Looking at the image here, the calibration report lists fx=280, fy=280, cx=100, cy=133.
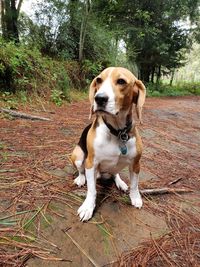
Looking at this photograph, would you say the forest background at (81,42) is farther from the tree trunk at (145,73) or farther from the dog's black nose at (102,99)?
the dog's black nose at (102,99)

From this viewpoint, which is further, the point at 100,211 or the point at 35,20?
the point at 35,20

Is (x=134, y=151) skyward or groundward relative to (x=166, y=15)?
groundward

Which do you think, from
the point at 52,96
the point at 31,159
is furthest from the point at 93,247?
the point at 52,96

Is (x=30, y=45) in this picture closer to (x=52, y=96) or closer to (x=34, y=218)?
(x=52, y=96)

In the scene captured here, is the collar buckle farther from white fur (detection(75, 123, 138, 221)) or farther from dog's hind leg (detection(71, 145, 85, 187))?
dog's hind leg (detection(71, 145, 85, 187))

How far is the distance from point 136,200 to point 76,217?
54cm

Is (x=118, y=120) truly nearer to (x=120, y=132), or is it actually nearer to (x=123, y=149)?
(x=120, y=132)

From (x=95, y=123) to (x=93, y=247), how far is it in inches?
36.6

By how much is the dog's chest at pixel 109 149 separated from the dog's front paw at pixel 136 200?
1.09ft

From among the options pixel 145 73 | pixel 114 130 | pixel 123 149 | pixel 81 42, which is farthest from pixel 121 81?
pixel 145 73

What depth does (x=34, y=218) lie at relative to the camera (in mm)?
1967

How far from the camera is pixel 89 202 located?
2.16 m

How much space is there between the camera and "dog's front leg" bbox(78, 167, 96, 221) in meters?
2.06

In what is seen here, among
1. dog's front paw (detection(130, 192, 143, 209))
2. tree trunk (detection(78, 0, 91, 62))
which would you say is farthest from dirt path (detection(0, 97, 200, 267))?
tree trunk (detection(78, 0, 91, 62))
